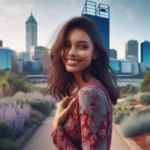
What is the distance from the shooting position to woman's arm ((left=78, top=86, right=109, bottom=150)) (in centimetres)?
73

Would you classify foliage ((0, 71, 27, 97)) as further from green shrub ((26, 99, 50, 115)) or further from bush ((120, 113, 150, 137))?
bush ((120, 113, 150, 137))

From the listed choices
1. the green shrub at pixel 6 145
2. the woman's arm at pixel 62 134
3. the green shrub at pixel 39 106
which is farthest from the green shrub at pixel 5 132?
the green shrub at pixel 39 106

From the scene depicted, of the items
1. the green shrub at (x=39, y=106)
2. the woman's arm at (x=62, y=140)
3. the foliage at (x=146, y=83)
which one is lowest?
the green shrub at (x=39, y=106)

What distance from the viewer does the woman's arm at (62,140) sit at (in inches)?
31.8

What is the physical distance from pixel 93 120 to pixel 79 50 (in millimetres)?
225

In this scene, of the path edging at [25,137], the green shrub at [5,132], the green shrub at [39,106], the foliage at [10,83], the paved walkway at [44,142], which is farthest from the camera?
the foliage at [10,83]

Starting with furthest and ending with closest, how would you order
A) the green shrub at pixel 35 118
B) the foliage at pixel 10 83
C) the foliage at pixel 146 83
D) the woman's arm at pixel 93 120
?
the foliage at pixel 146 83 → the foliage at pixel 10 83 → the green shrub at pixel 35 118 → the woman's arm at pixel 93 120

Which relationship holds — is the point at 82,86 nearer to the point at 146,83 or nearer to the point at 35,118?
the point at 35,118

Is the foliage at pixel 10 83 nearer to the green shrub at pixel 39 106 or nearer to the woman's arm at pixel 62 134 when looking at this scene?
the green shrub at pixel 39 106

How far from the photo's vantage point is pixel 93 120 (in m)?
0.73

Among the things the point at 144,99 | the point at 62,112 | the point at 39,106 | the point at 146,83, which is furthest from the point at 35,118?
the point at 146,83

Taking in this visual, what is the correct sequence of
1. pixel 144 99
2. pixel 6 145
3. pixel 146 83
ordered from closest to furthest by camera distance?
pixel 6 145
pixel 144 99
pixel 146 83

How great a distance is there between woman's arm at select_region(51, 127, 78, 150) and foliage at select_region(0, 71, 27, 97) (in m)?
9.68

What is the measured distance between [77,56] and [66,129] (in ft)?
0.72
